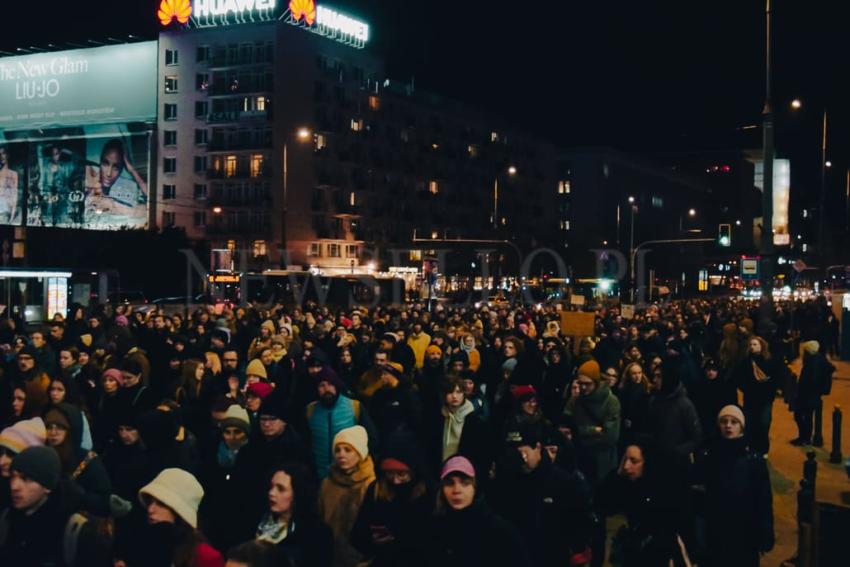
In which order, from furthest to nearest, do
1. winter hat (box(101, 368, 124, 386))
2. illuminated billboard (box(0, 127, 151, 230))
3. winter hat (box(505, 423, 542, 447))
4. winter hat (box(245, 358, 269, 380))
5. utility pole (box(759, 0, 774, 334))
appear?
1. illuminated billboard (box(0, 127, 151, 230))
2. utility pole (box(759, 0, 774, 334))
3. winter hat (box(245, 358, 269, 380))
4. winter hat (box(101, 368, 124, 386))
5. winter hat (box(505, 423, 542, 447))

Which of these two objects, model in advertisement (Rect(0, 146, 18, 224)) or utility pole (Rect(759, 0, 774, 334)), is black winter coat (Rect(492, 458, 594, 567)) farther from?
model in advertisement (Rect(0, 146, 18, 224))

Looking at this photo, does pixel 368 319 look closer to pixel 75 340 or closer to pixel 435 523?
pixel 75 340

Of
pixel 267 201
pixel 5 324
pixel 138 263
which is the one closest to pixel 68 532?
pixel 5 324

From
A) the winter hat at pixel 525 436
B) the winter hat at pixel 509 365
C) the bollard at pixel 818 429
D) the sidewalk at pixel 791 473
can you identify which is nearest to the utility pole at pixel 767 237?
the sidewalk at pixel 791 473

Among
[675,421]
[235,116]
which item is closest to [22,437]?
[675,421]

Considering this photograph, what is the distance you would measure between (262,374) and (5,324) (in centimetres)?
817

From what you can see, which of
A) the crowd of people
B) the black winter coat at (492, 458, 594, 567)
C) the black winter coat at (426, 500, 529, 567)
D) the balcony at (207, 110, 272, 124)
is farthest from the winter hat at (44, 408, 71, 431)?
the balcony at (207, 110, 272, 124)

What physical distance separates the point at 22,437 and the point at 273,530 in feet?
5.83

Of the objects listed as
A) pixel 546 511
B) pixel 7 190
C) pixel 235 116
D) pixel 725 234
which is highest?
pixel 235 116

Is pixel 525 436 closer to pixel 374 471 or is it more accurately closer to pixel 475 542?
pixel 374 471

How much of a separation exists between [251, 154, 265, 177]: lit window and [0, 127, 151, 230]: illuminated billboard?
25.6 ft

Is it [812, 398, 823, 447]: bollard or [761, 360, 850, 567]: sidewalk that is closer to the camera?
[761, 360, 850, 567]: sidewalk

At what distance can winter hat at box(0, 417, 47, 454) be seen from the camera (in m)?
5.45

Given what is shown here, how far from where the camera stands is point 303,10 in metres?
68.1
